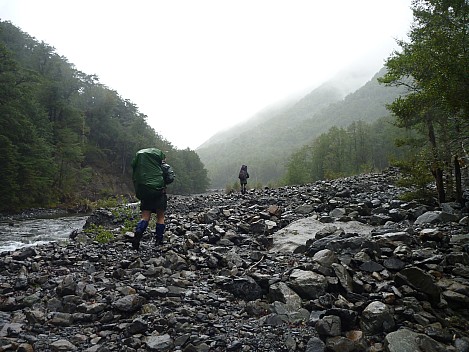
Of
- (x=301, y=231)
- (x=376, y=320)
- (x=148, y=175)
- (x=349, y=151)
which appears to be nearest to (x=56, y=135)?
(x=148, y=175)

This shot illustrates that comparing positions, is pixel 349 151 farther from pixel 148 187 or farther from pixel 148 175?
pixel 148 187

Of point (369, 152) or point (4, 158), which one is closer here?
point (4, 158)

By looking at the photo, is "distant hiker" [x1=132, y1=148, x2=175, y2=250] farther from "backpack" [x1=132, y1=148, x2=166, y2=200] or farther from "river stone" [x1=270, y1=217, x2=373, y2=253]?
"river stone" [x1=270, y1=217, x2=373, y2=253]

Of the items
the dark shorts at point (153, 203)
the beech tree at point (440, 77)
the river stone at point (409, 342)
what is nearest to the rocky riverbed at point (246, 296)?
the river stone at point (409, 342)

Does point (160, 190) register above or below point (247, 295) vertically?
above

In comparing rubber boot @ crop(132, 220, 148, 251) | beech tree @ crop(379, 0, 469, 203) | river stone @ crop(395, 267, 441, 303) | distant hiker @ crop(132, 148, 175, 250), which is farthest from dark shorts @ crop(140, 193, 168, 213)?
beech tree @ crop(379, 0, 469, 203)

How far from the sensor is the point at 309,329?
12.4 ft

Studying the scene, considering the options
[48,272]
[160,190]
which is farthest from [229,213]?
[48,272]

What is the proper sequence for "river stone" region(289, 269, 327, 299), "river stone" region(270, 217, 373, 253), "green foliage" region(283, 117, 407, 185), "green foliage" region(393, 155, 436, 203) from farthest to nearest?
"green foliage" region(283, 117, 407, 185) → "green foliage" region(393, 155, 436, 203) → "river stone" region(270, 217, 373, 253) → "river stone" region(289, 269, 327, 299)

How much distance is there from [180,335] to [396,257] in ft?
13.7

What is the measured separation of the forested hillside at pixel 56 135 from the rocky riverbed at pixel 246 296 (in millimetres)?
26166

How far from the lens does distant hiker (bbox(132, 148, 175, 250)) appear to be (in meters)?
7.30

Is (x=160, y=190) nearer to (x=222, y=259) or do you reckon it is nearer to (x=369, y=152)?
(x=222, y=259)

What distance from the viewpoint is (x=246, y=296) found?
16.2 feet
